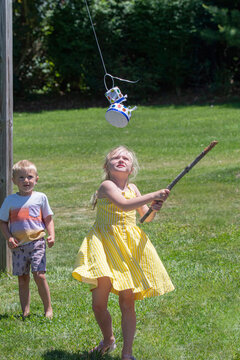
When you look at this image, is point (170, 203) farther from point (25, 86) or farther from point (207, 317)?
point (25, 86)

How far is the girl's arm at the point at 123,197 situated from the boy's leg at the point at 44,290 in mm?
872

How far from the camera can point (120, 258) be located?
3709 mm

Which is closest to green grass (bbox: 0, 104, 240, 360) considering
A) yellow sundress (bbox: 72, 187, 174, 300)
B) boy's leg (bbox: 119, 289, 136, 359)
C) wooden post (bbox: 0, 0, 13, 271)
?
boy's leg (bbox: 119, 289, 136, 359)

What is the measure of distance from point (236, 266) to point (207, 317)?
1.23 metres

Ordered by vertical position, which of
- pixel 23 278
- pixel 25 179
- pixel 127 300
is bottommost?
pixel 23 278

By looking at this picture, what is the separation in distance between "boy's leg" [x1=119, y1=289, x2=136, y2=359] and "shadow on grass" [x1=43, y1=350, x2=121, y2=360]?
0.54 feet

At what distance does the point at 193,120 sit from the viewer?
15.5 metres

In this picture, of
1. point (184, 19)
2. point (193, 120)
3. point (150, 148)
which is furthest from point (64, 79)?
point (150, 148)

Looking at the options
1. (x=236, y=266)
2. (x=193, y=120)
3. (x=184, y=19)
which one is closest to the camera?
(x=236, y=266)

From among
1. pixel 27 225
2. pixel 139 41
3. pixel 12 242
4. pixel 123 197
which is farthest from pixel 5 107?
pixel 139 41

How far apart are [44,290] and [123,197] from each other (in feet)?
3.66

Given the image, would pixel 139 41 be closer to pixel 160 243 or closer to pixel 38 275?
pixel 160 243

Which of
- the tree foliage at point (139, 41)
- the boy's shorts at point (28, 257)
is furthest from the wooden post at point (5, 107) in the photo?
the tree foliage at point (139, 41)

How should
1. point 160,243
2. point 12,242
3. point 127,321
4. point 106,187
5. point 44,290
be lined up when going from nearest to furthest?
point 127,321, point 106,187, point 12,242, point 44,290, point 160,243
